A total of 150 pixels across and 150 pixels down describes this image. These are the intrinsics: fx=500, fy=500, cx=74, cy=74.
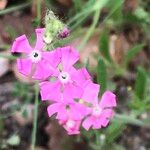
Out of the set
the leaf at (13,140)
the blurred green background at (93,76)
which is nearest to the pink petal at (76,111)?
the blurred green background at (93,76)

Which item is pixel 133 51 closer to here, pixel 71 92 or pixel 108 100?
pixel 108 100

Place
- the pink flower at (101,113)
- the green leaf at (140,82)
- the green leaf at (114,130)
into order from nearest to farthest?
the pink flower at (101,113) < the green leaf at (114,130) < the green leaf at (140,82)

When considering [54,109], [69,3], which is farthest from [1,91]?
[54,109]

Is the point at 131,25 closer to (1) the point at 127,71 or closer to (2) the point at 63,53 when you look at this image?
(1) the point at 127,71

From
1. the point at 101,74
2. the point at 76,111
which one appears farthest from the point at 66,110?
the point at 101,74

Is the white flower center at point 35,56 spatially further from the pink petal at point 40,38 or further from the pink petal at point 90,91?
the pink petal at point 90,91

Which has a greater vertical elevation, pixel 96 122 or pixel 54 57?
pixel 54 57

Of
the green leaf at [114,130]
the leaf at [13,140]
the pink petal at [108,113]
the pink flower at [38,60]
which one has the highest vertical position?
the pink flower at [38,60]

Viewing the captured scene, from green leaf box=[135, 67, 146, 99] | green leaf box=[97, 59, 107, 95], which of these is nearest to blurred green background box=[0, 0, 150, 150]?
green leaf box=[135, 67, 146, 99]
